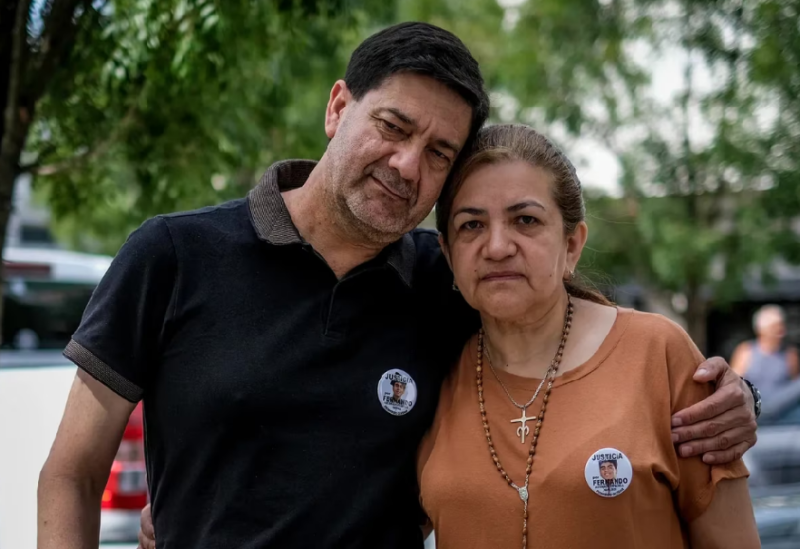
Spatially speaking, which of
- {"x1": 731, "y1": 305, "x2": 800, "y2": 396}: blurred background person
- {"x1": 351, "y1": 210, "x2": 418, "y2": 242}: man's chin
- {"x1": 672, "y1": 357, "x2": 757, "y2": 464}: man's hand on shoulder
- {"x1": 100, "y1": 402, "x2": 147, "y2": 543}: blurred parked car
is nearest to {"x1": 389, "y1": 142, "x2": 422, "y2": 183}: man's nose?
{"x1": 351, "y1": 210, "x2": 418, "y2": 242}: man's chin

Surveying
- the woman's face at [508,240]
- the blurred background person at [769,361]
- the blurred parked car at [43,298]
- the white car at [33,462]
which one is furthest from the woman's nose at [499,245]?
the blurred background person at [769,361]

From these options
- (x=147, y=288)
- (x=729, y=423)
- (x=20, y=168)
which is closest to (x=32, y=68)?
(x=20, y=168)

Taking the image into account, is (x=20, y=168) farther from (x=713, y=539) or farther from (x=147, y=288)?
(x=713, y=539)

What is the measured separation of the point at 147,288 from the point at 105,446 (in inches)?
17.2

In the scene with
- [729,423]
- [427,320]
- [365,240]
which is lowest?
[729,423]

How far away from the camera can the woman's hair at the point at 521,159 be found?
2561 mm

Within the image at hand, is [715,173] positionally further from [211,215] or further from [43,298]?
[211,215]

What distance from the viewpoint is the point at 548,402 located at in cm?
247

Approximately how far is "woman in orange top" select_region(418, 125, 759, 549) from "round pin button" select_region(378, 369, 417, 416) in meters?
0.14

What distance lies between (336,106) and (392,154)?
0.31 m

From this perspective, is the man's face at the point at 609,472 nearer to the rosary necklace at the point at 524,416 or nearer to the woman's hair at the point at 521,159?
the rosary necklace at the point at 524,416

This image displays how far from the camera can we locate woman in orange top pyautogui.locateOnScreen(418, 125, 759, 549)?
2.31 metres

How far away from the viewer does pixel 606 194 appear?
11.2 meters

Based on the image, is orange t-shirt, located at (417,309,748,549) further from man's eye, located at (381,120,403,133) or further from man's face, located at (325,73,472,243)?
man's eye, located at (381,120,403,133)
